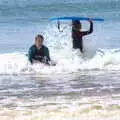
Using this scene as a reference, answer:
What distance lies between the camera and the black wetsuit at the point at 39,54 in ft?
52.2

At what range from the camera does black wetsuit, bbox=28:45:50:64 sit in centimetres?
1591

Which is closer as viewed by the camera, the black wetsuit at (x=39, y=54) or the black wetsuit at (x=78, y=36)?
the black wetsuit at (x=39, y=54)

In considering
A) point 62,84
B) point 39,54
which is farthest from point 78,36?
point 62,84

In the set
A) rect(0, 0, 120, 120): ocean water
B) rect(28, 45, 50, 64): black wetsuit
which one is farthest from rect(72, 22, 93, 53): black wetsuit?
rect(28, 45, 50, 64): black wetsuit

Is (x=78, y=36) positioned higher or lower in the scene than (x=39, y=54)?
higher

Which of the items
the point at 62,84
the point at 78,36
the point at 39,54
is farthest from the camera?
the point at 78,36

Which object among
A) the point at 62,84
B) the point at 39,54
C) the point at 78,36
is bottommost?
the point at 62,84

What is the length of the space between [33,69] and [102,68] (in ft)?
5.94

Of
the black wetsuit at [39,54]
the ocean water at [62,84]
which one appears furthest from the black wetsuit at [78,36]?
the black wetsuit at [39,54]

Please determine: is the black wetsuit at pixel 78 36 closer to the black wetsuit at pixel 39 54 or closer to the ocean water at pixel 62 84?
the ocean water at pixel 62 84

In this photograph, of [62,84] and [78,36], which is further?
[78,36]

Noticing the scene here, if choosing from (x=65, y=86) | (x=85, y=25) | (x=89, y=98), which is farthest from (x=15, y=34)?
(x=89, y=98)

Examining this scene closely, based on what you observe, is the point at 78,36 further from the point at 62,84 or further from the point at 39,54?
the point at 62,84

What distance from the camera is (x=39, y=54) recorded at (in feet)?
52.4
